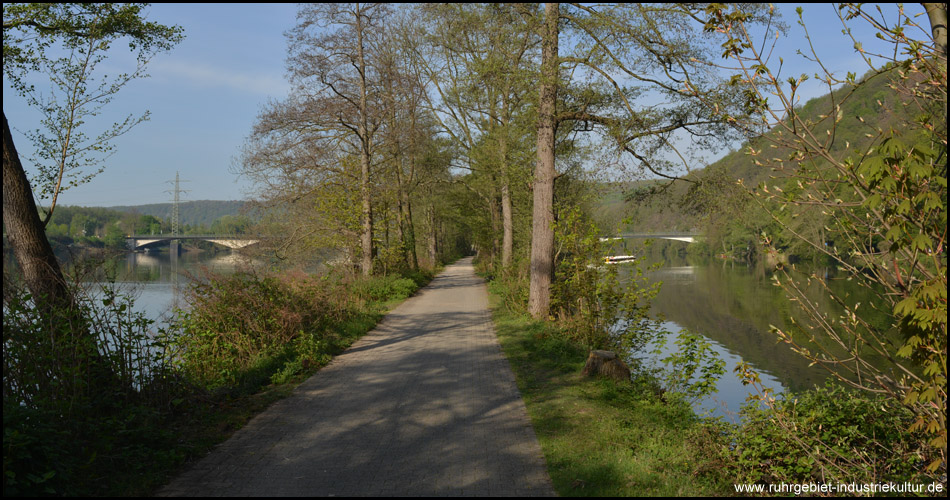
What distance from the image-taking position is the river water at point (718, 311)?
8.21 meters

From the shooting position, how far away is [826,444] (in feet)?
16.1

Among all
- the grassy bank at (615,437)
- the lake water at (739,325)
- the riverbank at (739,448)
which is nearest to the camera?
the riverbank at (739,448)

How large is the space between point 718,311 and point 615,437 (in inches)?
857

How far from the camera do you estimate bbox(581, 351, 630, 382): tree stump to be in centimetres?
807

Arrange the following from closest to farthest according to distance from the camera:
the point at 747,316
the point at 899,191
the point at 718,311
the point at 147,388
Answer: the point at 899,191
the point at 147,388
the point at 747,316
the point at 718,311

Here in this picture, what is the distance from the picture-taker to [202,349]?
836 centimetres

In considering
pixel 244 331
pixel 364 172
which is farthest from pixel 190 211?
pixel 244 331

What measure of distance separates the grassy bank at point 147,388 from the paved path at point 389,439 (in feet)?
1.15

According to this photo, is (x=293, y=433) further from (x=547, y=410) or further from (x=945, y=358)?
(x=945, y=358)

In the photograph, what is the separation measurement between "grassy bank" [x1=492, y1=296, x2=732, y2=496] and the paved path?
237 mm

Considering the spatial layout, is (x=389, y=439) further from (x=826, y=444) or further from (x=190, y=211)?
(x=190, y=211)

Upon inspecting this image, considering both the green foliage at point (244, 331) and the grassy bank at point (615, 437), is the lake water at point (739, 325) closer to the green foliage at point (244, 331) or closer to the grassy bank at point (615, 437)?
the grassy bank at point (615, 437)

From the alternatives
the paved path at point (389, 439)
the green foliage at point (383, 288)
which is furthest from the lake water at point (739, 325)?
the green foliage at point (383, 288)

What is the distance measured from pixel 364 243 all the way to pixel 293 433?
1482 centimetres
